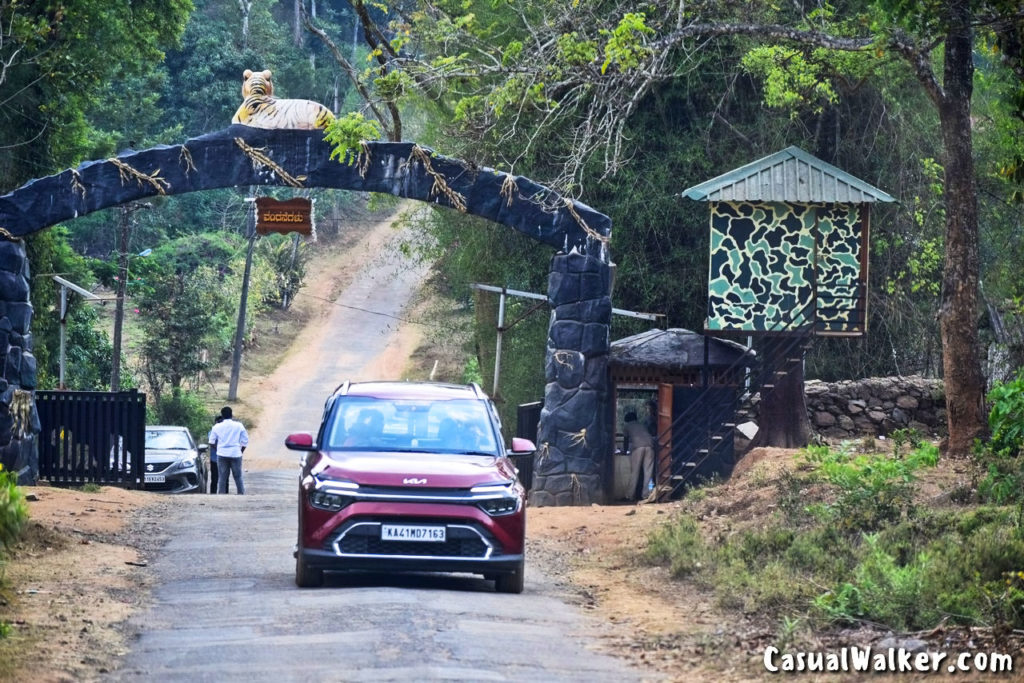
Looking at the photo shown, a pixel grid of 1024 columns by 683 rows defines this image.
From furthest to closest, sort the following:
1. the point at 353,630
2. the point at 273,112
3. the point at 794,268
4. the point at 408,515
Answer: the point at 794,268 < the point at 273,112 < the point at 408,515 < the point at 353,630

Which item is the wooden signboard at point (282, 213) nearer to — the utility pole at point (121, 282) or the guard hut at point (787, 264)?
the guard hut at point (787, 264)

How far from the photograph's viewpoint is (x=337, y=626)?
10.1 meters

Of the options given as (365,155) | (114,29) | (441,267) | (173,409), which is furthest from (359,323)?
(365,155)

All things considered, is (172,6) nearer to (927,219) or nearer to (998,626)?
(927,219)

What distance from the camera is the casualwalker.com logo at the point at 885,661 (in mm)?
8898

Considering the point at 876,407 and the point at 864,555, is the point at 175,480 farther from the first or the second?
the point at 864,555

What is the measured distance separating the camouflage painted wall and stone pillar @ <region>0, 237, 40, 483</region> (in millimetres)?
10268

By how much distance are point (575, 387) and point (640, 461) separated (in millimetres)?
1856

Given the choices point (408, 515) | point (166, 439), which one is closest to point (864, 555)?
point (408, 515)

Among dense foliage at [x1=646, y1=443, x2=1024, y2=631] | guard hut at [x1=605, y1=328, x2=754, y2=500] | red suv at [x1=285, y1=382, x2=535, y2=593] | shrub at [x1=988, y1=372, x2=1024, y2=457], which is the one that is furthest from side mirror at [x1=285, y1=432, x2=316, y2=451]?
guard hut at [x1=605, y1=328, x2=754, y2=500]

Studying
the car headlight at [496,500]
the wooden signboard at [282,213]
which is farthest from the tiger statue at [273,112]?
the car headlight at [496,500]

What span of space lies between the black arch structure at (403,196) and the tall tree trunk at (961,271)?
5.63m

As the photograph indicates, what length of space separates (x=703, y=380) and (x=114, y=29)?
14.5 meters

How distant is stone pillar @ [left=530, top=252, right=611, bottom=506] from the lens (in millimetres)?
21891
